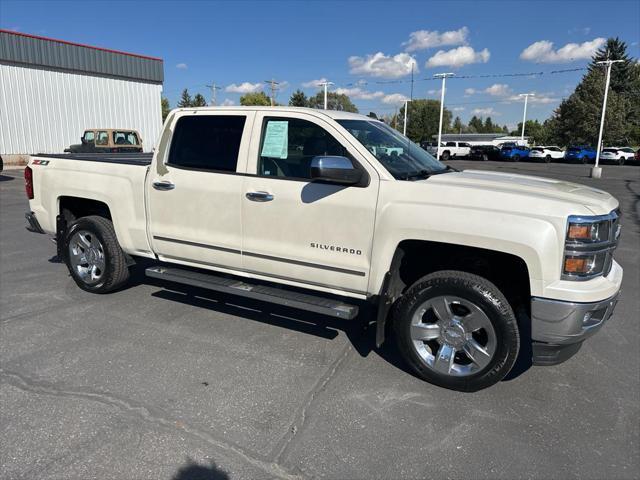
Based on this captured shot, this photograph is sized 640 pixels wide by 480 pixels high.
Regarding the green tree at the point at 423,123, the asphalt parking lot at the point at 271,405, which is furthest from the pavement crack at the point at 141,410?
the green tree at the point at 423,123

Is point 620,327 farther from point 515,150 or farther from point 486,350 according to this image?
point 515,150

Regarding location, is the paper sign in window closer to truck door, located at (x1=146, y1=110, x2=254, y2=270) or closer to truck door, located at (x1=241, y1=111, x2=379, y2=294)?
truck door, located at (x1=241, y1=111, x2=379, y2=294)

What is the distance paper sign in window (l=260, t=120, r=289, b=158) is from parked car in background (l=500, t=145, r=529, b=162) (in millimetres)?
47657

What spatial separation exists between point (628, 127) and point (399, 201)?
6559 centimetres

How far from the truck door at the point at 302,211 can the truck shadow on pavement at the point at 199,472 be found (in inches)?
67.2

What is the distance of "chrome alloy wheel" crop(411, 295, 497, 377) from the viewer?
3.48 meters

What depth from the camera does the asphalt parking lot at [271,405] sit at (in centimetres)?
277

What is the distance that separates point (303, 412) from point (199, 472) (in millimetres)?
820

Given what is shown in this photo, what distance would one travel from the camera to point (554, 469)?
2.77m

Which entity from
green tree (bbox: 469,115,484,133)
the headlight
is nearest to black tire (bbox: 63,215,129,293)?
the headlight

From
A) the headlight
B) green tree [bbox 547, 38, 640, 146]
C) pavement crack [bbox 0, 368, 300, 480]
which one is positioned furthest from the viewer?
green tree [bbox 547, 38, 640, 146]

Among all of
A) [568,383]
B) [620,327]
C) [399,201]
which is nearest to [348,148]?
[399,201]

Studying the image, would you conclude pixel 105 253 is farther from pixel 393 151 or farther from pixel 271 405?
pixel 393 151

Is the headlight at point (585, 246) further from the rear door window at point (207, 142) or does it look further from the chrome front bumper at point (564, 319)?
the rear door window at point (207, 142)
